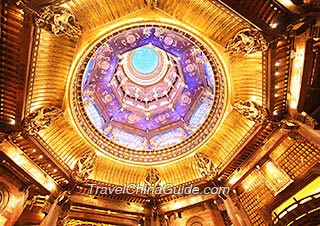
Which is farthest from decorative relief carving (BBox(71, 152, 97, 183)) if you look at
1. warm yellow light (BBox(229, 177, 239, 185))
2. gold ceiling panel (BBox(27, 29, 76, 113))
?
warm yellow light (BBox(229, 177, 239, 185))

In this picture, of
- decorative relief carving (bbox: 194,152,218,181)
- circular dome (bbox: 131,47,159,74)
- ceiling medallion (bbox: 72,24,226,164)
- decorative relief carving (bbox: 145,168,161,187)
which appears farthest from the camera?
circular dome (bbox: 131,47,159,74)

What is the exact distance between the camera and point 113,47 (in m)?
14.0

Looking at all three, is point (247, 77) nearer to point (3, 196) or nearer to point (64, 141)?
point (64, 141)

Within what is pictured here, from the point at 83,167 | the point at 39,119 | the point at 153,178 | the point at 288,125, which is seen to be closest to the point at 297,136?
the point at 288,125

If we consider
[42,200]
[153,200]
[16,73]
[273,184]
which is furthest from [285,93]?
[42,200]

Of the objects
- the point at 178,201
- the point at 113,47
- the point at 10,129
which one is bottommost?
the point at 178,201

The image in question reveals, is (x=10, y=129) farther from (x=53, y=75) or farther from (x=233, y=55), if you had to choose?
(x=233, y=55)

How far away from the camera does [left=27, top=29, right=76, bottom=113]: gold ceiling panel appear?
8398 mm

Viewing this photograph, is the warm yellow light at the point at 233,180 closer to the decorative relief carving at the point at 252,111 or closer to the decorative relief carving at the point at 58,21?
the decorative relief carving at the point at 252,111

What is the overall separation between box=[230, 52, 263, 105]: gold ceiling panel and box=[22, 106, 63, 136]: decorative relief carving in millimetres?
8709

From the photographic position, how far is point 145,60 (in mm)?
17672

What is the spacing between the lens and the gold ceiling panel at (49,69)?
8.40 m

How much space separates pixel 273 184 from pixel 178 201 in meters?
5.45

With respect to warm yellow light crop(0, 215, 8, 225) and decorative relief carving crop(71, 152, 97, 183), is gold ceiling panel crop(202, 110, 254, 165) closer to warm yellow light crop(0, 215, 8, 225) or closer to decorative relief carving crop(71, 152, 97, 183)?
decorative relief carving crop(71, 152, 97, 183)
